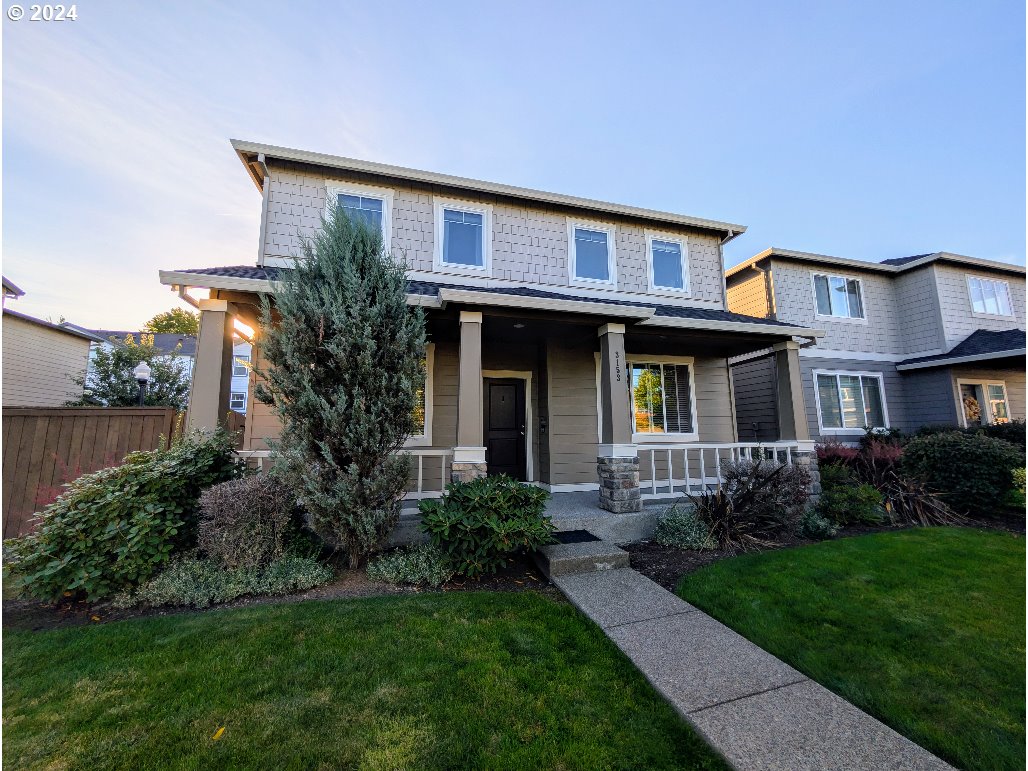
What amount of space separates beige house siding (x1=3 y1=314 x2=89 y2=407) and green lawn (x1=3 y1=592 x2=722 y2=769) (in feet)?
38.6

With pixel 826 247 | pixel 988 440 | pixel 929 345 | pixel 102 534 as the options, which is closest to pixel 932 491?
pixel 988 440

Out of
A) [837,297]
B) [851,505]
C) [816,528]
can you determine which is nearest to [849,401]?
[837,297]

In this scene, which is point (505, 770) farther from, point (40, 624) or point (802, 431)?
point (802, 431)

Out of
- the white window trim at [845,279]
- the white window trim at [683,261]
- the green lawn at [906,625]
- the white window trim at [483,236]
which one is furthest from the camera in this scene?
the white window trim at [845,279]

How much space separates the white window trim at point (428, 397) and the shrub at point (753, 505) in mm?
4211

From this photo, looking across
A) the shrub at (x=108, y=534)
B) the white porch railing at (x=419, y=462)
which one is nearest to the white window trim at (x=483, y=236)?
the white porch railing at (x=419, y=462)

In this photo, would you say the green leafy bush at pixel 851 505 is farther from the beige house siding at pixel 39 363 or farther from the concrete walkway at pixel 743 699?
the beige house siding at pixel 39 363

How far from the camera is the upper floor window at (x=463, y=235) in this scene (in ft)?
24.3

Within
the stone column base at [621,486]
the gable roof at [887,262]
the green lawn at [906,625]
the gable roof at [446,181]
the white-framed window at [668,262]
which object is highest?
the gable roof at [887,262]

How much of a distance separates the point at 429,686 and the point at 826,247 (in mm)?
28013

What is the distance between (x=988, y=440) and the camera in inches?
268

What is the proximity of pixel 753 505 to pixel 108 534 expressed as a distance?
7.11 m

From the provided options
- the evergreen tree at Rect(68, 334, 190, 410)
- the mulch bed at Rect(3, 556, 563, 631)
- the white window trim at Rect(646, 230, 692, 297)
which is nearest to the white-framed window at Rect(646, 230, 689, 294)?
the white window trim at Rect(646, 230, 692, 297)

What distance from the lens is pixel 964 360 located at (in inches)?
406
